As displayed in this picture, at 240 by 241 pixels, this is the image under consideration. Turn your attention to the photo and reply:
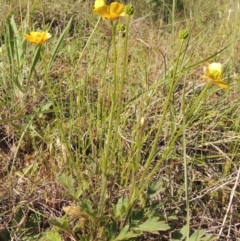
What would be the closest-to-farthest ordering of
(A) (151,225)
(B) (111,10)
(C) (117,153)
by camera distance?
(B) (111,10)
(A) (151,225)
(C) (117,153)

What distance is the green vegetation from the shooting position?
0.87 metres

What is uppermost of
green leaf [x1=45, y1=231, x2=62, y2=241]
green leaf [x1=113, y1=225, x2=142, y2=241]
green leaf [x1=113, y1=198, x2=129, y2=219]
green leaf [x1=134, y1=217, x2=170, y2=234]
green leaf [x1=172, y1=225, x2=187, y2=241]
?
green leaf [x1=113, y1=198, x2=129, y2=219]

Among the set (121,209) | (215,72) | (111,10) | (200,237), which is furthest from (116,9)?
(200,237)

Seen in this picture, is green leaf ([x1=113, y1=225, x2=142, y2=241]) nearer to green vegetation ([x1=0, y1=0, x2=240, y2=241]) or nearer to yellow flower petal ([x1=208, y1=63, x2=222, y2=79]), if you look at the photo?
green vegetation ([x1=0, y1=0, x2=240, y2=241])

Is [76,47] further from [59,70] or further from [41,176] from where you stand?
[41,176]

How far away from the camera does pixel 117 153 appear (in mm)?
1096

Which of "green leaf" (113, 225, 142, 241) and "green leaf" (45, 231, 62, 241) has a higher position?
"green leaf" (113, 225, 142, 241)

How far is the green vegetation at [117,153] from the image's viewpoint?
2.86 ft

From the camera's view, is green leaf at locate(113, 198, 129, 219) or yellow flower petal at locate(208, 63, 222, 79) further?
green leaf at locate(113, 198, 129, 219)

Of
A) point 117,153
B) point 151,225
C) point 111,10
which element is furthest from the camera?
point 117,153

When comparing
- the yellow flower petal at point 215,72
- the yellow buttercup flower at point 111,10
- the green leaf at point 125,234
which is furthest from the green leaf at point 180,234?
the yellow buttercup flower at point 111,10

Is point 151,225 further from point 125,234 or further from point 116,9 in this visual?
point 116,9

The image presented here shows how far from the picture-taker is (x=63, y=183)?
943 millimetres

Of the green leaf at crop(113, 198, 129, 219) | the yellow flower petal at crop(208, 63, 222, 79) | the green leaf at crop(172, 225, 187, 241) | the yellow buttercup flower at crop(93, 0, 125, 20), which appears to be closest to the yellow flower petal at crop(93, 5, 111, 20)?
the yellow buttercup flower at crop(93, 0, 125, 20)
